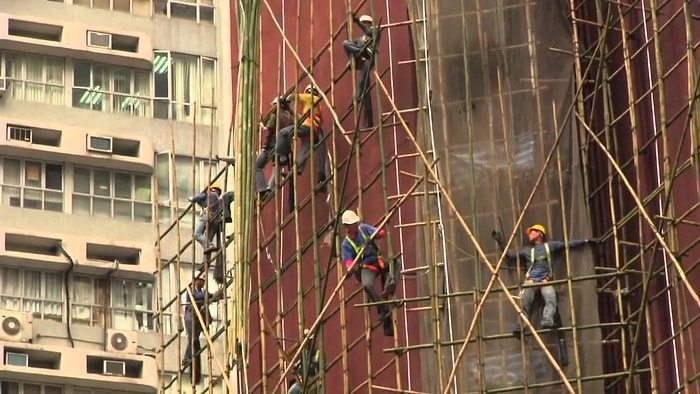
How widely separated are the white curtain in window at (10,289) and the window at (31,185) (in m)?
1.15

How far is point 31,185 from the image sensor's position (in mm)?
41281

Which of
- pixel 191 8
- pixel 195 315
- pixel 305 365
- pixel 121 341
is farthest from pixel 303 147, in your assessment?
pixel 191 8

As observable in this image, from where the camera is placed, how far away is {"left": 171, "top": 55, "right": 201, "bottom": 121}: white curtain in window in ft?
142

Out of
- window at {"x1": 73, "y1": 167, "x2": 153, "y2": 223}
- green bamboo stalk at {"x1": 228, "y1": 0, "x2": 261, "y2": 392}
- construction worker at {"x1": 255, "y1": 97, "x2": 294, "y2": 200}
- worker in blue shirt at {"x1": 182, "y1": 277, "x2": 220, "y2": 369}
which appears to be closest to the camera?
green bamboo stalk at {"x1": 228, "y1": 0, "x2": 261, "y2": 392}

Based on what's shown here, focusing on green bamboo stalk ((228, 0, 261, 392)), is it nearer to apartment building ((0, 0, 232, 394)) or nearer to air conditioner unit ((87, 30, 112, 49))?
apartment building ((0, 0, 232, 394))

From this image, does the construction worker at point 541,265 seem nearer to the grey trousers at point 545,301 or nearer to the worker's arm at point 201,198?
the grey trousers at point 545,301

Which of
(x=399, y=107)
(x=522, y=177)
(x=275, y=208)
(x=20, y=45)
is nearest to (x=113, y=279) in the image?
(x=20, y=45)

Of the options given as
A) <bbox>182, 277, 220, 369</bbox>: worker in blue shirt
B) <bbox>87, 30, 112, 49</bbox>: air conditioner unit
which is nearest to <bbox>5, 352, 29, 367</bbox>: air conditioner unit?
<bbox>87, 30, 112, 49</bbox>: air conditioner unit

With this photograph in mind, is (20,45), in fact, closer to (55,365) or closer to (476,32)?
(55,365)

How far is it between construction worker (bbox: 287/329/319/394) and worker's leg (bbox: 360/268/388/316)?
798mm

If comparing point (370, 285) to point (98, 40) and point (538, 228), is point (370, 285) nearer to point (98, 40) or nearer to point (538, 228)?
point (538, 228)

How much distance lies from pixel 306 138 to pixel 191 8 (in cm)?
1401

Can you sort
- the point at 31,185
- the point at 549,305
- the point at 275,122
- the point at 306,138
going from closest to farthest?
the point at 549,305
the point at 306,138
the point at 275,122
the point at 31,185

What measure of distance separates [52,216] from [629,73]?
17.5 metres
